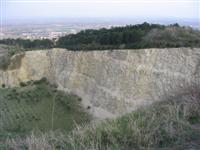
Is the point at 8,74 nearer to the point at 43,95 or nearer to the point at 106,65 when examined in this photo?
the point at 43,95

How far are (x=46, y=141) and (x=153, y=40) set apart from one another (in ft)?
86.4

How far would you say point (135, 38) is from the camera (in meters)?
31.0

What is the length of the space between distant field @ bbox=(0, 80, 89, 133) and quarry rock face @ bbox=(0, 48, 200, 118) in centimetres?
142

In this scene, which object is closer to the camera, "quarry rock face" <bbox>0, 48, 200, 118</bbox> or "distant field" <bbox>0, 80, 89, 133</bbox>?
"distant field" <bbox>0, 80, 89, 133</bbox>

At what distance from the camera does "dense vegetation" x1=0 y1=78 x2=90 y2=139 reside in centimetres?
2198

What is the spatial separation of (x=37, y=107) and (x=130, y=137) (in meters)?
21.8

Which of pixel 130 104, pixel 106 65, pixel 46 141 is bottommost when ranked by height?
pixel 130 104

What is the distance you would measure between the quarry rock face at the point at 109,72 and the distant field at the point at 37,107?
142 centimetres

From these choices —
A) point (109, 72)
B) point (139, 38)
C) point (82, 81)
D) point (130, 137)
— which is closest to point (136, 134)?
point (130, 137)

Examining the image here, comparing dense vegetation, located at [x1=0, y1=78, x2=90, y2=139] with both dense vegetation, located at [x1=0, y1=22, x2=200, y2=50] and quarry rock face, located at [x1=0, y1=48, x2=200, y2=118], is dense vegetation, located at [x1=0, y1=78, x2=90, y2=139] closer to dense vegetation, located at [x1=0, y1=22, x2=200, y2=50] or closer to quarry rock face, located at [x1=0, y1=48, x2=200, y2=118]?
quarry rock face, located at [x1=0, y1=48, x2=200, y2=118]

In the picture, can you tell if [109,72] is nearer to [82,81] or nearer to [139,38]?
[82,81]

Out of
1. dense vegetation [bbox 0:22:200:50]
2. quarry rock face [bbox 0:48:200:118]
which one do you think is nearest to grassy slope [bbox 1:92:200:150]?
quarry rock face [bbox 0:48:200:118]

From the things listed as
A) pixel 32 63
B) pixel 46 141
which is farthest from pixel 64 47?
pixel 46 141

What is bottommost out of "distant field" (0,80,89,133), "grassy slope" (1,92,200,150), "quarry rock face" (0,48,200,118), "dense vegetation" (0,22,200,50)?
"distant field" (0,80,89,133)
